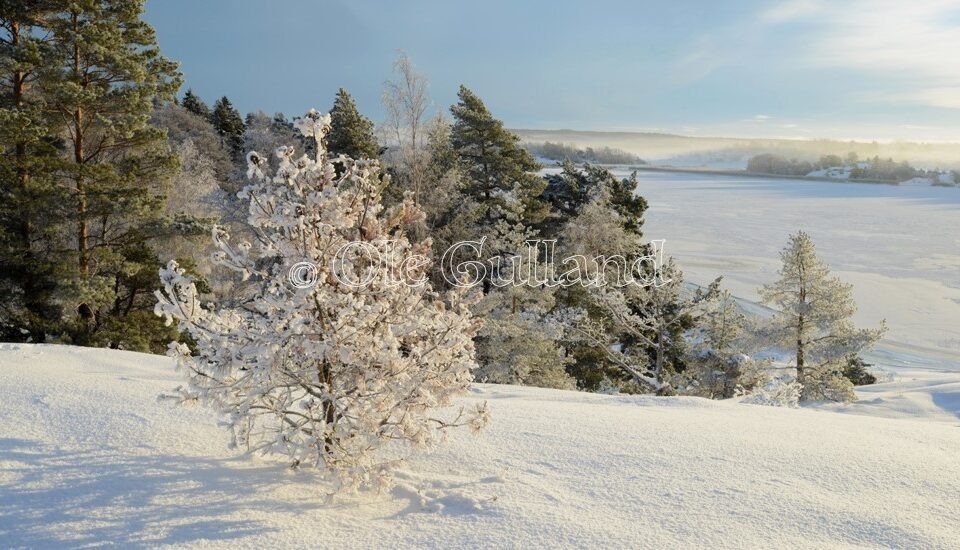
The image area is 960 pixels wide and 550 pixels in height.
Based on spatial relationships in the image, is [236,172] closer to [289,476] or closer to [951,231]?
[289,476]

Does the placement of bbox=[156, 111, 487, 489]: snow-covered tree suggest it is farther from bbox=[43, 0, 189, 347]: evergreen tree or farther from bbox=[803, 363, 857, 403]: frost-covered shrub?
bbox=[803, 363, 857, 403]: frost-covered shrub

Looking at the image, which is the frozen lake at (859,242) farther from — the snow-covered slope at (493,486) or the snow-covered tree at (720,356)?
the snow-covered slope at (493,486)

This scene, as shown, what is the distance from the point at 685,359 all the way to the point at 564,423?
49.7 feet

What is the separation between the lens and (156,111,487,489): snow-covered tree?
3717 mm

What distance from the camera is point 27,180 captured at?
1196 cm

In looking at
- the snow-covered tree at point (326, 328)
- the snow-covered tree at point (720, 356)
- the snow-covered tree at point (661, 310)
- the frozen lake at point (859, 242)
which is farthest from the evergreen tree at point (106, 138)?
the frozen lake at point (859, 242)

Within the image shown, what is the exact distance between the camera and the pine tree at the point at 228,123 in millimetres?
51559

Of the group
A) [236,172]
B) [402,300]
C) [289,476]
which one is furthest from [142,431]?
[236,172]

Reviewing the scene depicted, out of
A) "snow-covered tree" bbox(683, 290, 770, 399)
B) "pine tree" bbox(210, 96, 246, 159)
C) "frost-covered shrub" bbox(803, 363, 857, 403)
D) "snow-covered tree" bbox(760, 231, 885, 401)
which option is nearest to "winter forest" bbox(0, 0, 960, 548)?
"frost-covered shrub" bbox(803, 363, 857, 403)

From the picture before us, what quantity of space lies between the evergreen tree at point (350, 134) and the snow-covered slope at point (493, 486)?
23158 mm

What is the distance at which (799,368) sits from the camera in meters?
17.6

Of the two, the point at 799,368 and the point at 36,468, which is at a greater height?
the point at 36,468

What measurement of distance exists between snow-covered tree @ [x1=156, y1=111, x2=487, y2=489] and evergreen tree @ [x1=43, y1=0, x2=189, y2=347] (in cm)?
989

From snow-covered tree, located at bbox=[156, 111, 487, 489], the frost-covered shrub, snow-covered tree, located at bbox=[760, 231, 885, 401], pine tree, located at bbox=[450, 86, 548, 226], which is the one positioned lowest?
the frost-covered shrub
